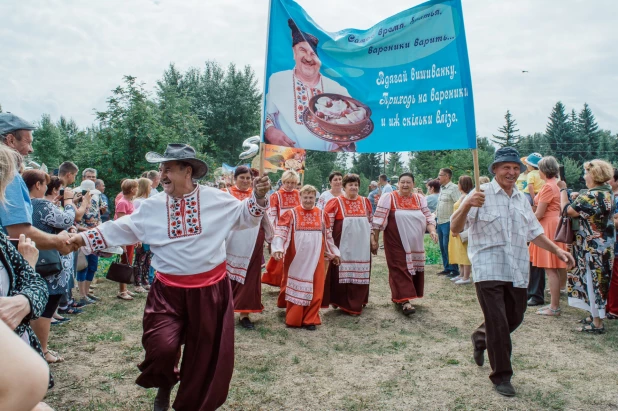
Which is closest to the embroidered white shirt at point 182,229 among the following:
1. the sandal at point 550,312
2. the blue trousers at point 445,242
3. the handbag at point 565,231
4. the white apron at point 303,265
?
the white apron at point 303,265

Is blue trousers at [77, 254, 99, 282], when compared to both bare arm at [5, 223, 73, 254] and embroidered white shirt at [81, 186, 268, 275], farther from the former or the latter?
bare arm at [5, 223, 73, 254]

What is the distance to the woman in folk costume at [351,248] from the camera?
6699mm

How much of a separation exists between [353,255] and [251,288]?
1598 mm

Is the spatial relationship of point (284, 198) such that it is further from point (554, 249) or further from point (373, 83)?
point (554, 249)

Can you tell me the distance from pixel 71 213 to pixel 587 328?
6257 mm

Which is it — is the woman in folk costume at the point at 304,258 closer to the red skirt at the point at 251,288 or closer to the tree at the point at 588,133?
the red skirt at the point at 251,288

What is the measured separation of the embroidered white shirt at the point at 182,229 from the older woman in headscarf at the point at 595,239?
4.29 m

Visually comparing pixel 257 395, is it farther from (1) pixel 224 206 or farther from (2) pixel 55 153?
(2) pixel 55 153

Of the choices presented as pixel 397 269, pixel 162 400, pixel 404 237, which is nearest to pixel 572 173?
pixel 404 237

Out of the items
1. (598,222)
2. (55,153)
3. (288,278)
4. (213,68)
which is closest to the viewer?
(598,222)

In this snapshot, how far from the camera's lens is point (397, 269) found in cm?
670

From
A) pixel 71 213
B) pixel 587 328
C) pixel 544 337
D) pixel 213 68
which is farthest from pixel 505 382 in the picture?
pixel 213 68

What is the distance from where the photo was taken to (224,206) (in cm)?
350

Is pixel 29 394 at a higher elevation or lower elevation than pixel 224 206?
lower
